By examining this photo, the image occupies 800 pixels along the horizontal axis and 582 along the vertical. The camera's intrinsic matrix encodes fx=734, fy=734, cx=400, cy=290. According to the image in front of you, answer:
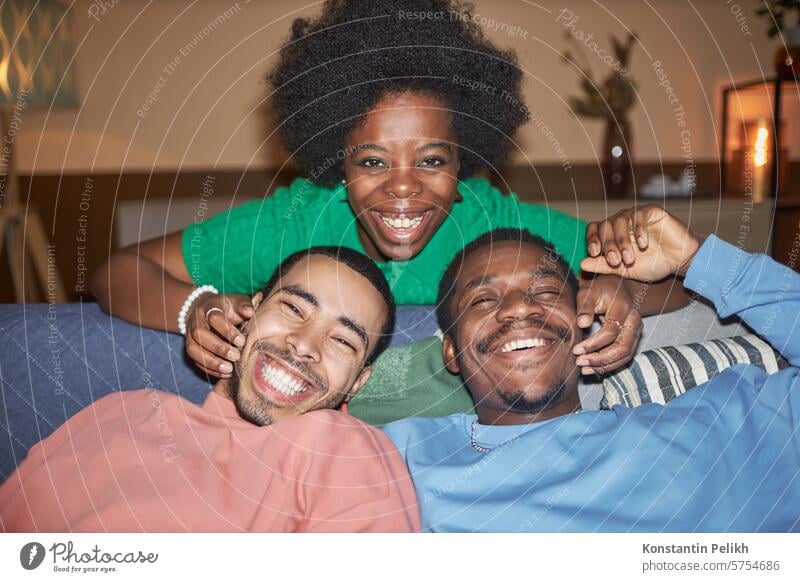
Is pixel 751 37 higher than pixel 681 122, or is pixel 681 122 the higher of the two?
pixel 751 37

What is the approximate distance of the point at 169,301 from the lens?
97cm

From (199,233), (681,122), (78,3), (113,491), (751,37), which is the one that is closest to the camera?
(113,491)

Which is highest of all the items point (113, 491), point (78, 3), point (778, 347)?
point (78, 3)

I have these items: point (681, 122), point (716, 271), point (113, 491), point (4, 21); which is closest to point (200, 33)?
point (4, 21)

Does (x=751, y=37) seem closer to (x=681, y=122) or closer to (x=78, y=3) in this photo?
(x=681, y=122)

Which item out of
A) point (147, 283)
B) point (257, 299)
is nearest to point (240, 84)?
point (147, 283)

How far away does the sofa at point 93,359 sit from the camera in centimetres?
96

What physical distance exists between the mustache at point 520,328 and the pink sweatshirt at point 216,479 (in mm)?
163

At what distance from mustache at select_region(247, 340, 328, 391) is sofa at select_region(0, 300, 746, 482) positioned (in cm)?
16

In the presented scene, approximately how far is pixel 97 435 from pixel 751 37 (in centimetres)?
146

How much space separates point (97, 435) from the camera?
2.81 ft

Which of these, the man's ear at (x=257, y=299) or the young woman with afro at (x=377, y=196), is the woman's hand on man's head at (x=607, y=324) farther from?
the man's ear at (x=257, y=299)

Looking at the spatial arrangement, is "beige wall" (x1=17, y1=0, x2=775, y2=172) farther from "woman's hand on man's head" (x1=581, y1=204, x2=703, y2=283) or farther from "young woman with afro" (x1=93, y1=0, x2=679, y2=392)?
"woman's hand on man's head" (x1=581, y1=204, x2=703, y2=283)
